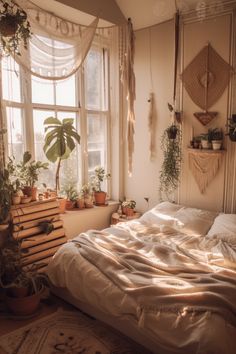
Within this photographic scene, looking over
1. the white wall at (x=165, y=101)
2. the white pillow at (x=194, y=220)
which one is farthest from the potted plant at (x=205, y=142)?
the white pillow at (x=194, y=220)

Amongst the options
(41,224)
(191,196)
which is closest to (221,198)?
(191,196)

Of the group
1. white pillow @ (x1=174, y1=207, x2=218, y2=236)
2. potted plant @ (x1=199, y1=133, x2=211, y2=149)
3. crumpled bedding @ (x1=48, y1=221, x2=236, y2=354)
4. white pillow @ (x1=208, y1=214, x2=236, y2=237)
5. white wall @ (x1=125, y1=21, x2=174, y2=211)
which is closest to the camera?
crumpled bedding @ (x1=48, y1=221, x2=236, y2=354)

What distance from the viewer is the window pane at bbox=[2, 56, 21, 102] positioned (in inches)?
115

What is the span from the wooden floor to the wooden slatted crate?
0.33 m

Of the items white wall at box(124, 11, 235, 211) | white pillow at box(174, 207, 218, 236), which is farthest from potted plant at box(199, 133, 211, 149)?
white pillow at box(174, 207, 218, 236)

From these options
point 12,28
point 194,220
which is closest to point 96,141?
point 194,220

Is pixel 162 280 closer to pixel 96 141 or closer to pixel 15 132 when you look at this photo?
pixel 15 132

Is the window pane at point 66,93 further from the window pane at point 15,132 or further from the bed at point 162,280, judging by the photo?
the bed at point 162,280

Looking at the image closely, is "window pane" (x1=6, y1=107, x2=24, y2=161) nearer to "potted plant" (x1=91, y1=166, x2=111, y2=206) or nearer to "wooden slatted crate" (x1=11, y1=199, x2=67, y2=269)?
"wooden slatted crate" (x1=11, y1=199, x2=67, y2=269)

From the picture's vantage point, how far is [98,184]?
4.05 metres

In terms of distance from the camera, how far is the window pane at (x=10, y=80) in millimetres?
2930

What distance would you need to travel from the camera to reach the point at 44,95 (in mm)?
3438

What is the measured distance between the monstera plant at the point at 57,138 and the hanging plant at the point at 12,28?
3.01ft

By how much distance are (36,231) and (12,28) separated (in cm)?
180
